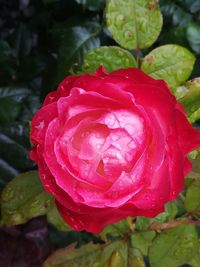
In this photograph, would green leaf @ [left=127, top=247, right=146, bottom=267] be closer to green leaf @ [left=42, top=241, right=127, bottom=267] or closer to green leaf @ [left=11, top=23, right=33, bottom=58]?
Result: green leaf @ [left=42, top=241, right=127, bottom=267]

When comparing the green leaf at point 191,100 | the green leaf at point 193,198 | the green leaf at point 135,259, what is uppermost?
the green leaf at point 191,100

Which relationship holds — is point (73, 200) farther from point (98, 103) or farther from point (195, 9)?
point (195, 9)

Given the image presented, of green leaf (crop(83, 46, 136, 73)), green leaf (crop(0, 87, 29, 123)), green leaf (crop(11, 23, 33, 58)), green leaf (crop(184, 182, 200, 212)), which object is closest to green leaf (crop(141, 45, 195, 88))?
green leaf (crop(83, 46, 136, 73))

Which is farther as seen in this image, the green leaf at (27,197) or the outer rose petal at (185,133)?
the green leaf at (27,197)

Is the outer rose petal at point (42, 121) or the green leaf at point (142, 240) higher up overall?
the outer rose petal at point (42, 121)

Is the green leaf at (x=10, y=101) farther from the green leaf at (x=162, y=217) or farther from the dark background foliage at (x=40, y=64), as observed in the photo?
the green leaf at (x=162, y=217)

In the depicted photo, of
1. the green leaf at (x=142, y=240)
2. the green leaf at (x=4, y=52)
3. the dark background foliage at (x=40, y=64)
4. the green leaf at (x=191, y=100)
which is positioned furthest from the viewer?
the green leaf at (x=4, y=52)

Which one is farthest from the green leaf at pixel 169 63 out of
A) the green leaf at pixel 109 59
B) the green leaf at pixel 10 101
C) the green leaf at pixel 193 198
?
the green leaf at pixel 10 101
